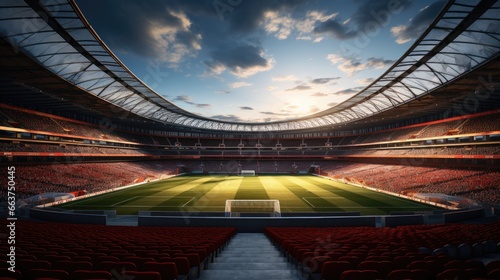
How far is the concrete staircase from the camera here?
20.8 feet

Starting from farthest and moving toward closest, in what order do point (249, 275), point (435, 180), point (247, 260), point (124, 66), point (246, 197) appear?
point (435, 180), point (246, 197), point (124, 66), point (247, 260), point (249, 275)

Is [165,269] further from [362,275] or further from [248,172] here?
[248,172]

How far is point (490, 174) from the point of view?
29766 millimetres

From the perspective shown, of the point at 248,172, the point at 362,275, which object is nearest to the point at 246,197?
the point at 362,275

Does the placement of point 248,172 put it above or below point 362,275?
above

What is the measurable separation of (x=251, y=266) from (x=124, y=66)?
25.2 m

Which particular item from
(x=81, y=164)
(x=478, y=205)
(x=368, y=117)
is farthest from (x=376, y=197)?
(x=81, y=164)

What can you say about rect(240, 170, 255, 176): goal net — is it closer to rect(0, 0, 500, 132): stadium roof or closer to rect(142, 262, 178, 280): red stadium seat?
rect(0, 0, 500, 132): stadium roof

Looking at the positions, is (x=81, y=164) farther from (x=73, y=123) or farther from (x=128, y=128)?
(x=128, y=128)

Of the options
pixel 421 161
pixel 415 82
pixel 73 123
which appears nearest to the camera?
pixel 415 82

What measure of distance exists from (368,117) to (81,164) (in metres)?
51.8

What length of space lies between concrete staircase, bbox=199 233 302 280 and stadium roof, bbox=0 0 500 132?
54.7 ft

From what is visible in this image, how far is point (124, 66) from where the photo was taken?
26.1 m

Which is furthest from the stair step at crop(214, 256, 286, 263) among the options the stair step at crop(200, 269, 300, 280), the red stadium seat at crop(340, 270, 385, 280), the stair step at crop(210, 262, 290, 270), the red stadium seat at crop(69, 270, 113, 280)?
the red stadium seat at crop(69, 270, 113, 280)
